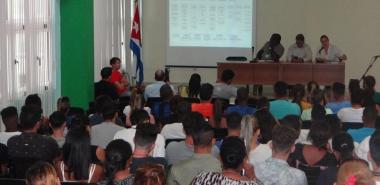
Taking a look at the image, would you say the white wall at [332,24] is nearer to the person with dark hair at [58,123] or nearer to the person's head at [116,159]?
the person with dark hair at [58,123]

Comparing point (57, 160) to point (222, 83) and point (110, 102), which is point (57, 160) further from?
point (222, 83)

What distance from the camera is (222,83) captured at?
37.2 feet

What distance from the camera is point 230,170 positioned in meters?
4.24

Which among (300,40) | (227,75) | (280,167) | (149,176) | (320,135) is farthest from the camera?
(300,40)

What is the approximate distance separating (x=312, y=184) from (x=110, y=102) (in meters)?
2.50

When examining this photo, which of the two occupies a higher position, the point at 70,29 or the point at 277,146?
the point at 70,29

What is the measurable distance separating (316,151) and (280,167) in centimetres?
115

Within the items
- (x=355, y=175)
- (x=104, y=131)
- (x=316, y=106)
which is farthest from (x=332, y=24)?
(x=355, y=175)

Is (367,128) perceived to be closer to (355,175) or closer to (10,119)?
(355,175)

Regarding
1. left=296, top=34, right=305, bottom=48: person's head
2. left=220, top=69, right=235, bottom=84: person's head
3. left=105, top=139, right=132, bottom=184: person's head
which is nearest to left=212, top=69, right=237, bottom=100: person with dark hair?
left=220, top=69, right=235, bottom=84: person's head

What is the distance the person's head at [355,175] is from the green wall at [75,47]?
9051 mm

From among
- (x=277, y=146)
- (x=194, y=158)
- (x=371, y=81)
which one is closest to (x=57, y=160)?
(x=194, y=158)

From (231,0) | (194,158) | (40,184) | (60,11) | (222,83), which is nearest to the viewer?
(40,184)

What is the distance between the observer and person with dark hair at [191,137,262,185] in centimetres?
412
